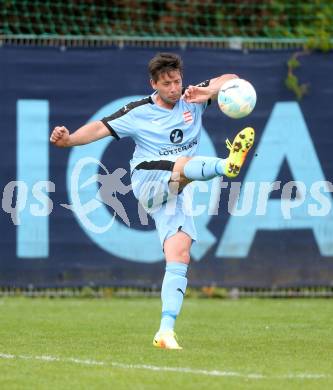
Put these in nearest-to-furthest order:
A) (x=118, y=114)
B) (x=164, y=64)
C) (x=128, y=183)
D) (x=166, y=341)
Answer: (x=166, y=341) → (x=164, y=64) → (x=118, y=114) → (x=128, y=183)

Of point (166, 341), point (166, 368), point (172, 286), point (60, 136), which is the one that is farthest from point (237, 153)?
point (166, 368)

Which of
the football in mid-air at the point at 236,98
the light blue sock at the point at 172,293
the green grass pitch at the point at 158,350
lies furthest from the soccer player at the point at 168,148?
the green grass pitch at the point at 158,350

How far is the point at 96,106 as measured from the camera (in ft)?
41.8

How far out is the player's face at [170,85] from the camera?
830 centimetres

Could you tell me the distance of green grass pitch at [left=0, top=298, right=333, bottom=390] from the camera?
659 cm

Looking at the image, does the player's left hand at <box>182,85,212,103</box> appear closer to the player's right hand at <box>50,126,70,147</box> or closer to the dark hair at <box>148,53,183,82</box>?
the dark hair at <box>148,53,183,82</box>

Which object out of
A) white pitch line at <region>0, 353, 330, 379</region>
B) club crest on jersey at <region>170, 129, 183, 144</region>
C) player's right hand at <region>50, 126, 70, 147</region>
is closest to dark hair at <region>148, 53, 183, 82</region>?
club crest on jersey at <region>170, 129, 183, 144</region>

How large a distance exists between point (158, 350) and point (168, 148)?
1642mm

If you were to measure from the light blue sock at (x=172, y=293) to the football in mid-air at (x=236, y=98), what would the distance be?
50.1 inches

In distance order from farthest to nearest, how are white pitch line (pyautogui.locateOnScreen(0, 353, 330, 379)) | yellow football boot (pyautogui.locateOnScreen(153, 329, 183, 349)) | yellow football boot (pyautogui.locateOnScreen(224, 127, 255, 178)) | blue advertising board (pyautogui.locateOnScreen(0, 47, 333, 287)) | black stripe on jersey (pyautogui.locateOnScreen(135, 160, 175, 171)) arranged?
blue advertising board (pyautogui.locateOnScreen(0, 47, 333, 287))
black stripe on jersey (pyautogui.locateOnScreen(135, 160, 175, 171))
yellow football boot (pyautogui.locateOnScreen(153, 329, 183, 349))
yellow football boot (pyautogui.locateOnScreen(224, 127, 255, 178))
white pitch line (pyautogui.locateOnScreen(0, 353, 330, 379))

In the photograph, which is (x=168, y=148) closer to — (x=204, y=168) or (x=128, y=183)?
(x=204, y=168)

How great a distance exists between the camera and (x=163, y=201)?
8.51 m

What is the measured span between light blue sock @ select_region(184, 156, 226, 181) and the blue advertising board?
4.48 m

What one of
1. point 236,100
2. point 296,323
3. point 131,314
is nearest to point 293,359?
point 236,100
